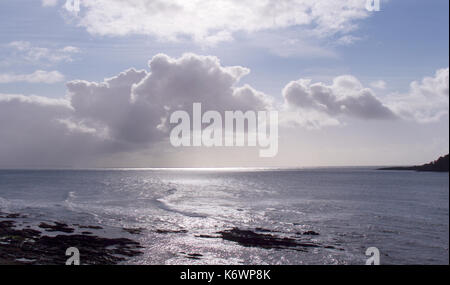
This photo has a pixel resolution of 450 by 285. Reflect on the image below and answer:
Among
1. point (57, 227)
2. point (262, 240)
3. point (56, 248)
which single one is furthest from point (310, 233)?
point (57, 227)

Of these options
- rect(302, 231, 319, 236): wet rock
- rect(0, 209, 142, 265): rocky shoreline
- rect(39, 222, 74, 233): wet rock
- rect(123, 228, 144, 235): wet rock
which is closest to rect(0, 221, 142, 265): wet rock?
→ rect(0, 209, 142, 265): rocky shoreline

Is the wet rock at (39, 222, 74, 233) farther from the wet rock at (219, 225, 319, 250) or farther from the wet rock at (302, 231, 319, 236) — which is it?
the wet rock at (302, 231, 319, 236)

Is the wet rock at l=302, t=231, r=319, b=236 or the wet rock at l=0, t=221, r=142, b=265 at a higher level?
the wet rock at l=0, t=221, r=142, b=265

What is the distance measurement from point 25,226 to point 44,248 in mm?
12740

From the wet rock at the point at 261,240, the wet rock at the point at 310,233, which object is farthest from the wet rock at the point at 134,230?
the wet rock at the point at 310,233

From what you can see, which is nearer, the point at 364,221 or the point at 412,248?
the point at 412,248

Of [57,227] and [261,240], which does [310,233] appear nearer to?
[261,240]

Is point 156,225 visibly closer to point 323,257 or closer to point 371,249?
point 323,257

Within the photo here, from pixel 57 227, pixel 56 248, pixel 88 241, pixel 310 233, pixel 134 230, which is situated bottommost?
pixel 310 233

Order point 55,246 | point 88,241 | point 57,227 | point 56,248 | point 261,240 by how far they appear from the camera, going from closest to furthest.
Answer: point 56,248 < point 55,246 < point 88,241 < point 261,240 < point 57,227

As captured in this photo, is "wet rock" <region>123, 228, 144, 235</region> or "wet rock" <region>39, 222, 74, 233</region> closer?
"wet rock" <region>39, 222, 74, 233</region>
